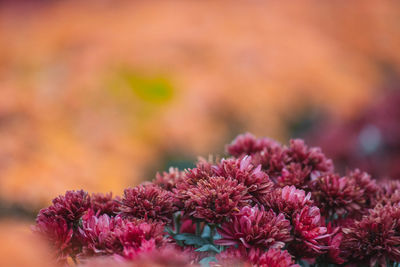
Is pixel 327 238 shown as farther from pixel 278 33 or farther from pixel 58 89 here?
pixel 278 33

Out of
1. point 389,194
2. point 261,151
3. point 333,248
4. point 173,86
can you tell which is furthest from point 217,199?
point 173,86

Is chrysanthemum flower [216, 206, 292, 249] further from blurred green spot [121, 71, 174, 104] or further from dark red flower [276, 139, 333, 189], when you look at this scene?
blurred green spot [121, 71, 174, 104]

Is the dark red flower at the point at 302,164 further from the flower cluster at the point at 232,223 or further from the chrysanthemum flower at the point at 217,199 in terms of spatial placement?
the chrysanthemum flower at the point at 217,199

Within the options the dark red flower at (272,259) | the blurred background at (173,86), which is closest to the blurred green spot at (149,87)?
the blurred background at (173,86)

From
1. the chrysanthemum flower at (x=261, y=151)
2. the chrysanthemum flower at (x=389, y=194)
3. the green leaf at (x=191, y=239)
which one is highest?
the chrysanthemum flower at (x=261, y=151)

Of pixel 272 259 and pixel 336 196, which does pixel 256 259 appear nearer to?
pixel 272 259

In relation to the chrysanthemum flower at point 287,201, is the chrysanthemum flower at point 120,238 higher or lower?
lower

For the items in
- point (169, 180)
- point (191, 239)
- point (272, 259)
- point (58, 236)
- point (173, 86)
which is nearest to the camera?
point (272, 259)

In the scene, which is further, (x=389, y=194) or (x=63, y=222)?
(x=389, y=194)
